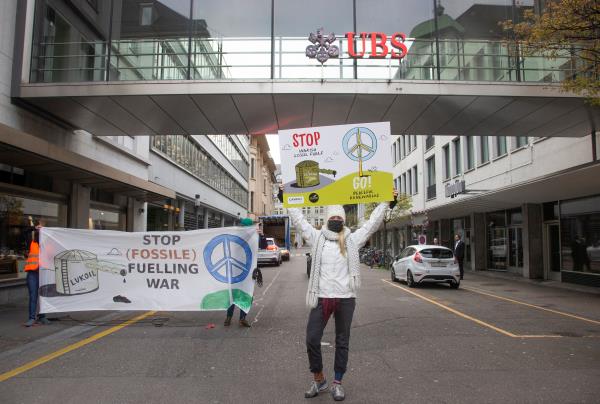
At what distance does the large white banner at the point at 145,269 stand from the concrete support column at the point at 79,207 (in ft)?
19.4

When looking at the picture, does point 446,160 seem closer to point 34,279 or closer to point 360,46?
point 360,46

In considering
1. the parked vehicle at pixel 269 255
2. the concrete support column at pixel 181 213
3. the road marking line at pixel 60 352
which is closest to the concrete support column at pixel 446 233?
the parked vehicle at pixel 269 255

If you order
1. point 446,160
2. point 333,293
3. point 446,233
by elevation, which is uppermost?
point 446,160

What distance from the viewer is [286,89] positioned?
11.5 m

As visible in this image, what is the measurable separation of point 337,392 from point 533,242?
58.9 feet

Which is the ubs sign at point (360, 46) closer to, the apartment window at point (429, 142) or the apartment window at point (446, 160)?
the apartment window at point (446, 160)

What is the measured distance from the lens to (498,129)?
1434 cm

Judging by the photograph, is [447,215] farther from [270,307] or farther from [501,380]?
[501,380]

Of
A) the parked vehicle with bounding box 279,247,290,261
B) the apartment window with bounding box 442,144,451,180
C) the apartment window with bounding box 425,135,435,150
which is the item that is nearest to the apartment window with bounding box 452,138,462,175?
the apartment window with bounding box 442,144,451,180

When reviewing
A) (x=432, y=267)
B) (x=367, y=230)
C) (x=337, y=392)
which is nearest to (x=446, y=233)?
(x=432, y=267)

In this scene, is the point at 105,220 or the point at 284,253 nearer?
the point at 105,220

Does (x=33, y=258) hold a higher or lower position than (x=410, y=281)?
higher

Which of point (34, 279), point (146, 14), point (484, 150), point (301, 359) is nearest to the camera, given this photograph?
point (301, 359)

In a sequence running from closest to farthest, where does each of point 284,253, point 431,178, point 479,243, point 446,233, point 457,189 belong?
point 457,189
point 479,243
point 446,233
point 431,178
point 284,253
